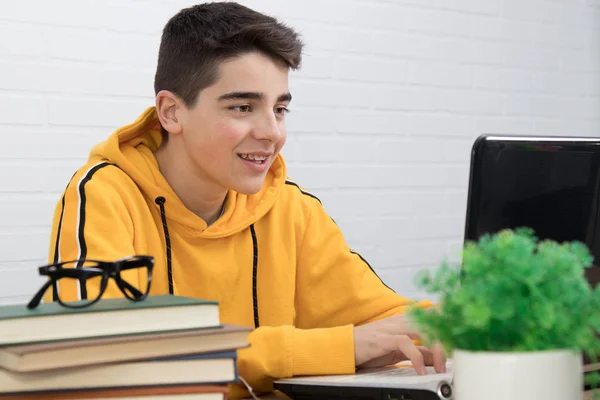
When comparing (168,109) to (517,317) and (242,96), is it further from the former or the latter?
(517,317)

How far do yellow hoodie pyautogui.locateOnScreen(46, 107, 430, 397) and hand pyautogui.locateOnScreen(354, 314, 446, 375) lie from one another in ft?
0.35

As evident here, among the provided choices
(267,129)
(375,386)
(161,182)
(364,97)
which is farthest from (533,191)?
(364,97)

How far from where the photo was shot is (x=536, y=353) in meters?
0.65

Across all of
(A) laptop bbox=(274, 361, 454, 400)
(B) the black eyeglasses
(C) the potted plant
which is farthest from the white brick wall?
(C) the potted plant

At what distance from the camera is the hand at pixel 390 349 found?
1178mm

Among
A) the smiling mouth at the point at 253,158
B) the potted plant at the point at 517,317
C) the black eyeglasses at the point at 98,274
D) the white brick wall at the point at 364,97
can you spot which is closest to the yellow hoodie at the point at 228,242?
the smiling mouth at the point at 253,158

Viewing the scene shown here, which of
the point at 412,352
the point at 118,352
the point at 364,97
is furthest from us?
the point at 364,97

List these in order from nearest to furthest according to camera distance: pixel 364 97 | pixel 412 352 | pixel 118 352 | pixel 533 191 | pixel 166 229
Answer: pixel 118 352 < pixel 533 191 < pixel 412 352 < pixel 166 229 < pixel 364 97

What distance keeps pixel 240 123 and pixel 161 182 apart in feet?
0.58

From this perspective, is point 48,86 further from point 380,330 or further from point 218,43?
point 380,330

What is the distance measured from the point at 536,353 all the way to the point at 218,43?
105cm

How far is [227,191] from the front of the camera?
1671 millimetres

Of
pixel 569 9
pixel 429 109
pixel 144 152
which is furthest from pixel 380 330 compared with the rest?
pixel 569 9

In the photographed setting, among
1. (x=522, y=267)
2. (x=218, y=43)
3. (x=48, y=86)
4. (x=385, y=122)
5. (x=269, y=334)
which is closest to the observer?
(x=522, y=267)
